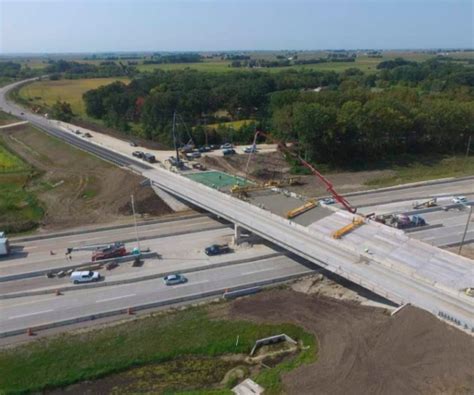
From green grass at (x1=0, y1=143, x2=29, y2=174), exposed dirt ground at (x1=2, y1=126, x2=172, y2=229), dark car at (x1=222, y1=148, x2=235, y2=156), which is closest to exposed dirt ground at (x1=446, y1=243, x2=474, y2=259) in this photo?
exposed dirt ground at (x1=2, y1=126, x2=172, y2=229)

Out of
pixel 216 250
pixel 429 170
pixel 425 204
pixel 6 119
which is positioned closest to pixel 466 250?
pixel 425 204

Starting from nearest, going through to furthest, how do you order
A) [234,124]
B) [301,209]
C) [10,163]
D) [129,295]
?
[129,295]
[301,209]
[10,163]
[234,124]

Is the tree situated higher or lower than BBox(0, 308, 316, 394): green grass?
higher

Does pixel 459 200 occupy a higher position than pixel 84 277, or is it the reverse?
pixel 459 200

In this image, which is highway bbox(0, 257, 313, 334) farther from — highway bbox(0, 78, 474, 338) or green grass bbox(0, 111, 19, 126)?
green grass bbox(0, 111, 19, 126)

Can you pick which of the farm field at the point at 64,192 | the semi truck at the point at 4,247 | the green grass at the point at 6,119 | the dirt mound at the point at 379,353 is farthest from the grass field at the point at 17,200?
the green grass at the point at 6,119

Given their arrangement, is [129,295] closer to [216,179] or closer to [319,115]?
[216,179]

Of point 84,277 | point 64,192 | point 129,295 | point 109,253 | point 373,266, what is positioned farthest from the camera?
point 64,192

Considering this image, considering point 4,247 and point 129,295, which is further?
point 4,247
